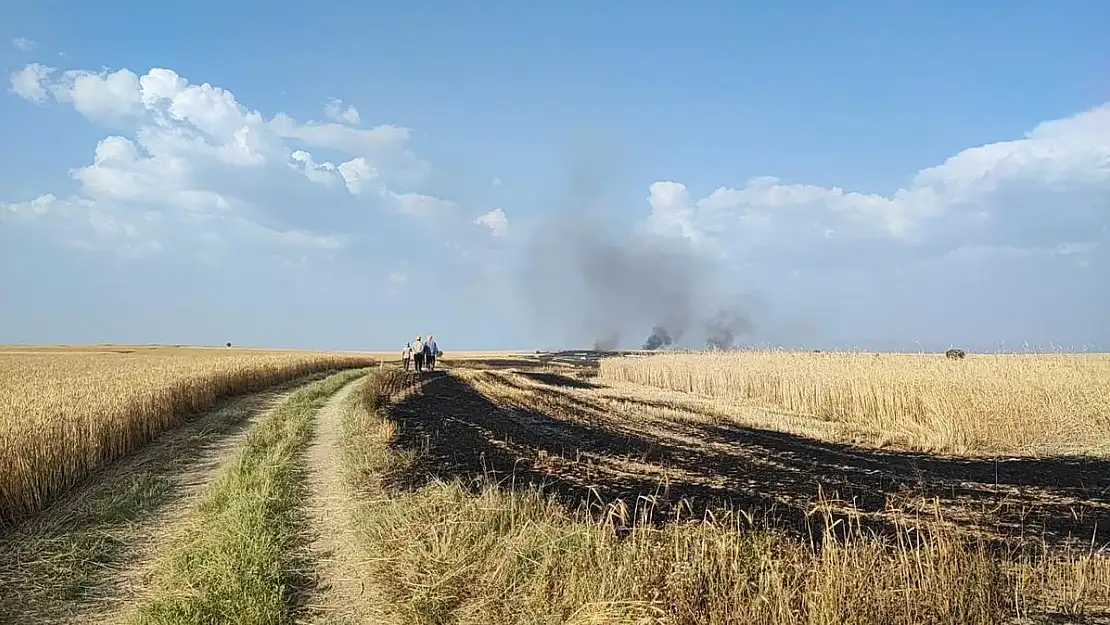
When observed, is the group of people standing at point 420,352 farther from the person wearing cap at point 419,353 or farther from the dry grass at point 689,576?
the dry grass at point 689,576

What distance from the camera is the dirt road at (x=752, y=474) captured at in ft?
26.3

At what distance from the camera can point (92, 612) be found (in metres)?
6.02

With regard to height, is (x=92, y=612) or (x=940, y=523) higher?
(x=940, y=523)

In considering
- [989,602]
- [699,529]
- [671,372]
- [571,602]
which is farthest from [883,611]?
[671,372]

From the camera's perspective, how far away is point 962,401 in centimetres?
1497

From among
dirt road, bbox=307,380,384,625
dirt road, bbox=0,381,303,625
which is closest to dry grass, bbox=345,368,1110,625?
dirt road, bbox=307,380,384,625

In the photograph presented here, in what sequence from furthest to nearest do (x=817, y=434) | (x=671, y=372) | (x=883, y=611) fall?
(x=671, y=372) < (x=817, y=434) < (x=883, y=611)

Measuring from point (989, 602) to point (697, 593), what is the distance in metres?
2.22

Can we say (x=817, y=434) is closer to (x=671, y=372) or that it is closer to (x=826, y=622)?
(x=826, y=622)

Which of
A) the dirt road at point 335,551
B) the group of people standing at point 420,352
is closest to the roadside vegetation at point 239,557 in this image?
the dirt road at point 335,551

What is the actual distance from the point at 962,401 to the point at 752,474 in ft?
22.9

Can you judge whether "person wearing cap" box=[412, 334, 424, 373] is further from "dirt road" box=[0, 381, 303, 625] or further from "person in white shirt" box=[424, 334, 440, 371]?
"dirt road" box=[0, 381, 303, 625]

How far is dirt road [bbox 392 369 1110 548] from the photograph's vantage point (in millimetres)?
8023

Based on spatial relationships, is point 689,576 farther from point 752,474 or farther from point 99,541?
point 99,541
